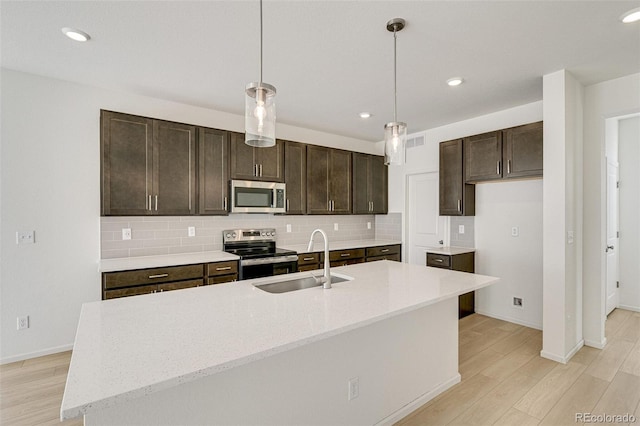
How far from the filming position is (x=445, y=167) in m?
4.30

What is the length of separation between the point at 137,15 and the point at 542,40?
2.87 m

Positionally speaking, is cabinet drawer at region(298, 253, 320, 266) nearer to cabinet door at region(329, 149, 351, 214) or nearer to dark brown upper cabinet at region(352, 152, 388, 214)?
cabinet door at region(329, 149, 351, 214)

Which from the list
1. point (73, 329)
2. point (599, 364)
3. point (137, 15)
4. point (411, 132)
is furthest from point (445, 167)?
point (73, 329)

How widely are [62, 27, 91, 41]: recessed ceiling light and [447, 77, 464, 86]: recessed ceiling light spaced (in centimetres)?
304

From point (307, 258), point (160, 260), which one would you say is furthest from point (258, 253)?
point (160, 260)

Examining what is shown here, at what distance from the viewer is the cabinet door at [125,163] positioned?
9.89 feet

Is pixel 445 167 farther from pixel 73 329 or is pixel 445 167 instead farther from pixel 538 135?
pixel 73 329

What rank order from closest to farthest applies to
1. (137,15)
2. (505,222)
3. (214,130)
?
(137,15), (214,130), (505,222)

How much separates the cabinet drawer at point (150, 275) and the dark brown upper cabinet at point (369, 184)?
268 cm

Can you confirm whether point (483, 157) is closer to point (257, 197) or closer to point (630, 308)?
point (257, 197)

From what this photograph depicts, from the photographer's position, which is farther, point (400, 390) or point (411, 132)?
point (411, 132)

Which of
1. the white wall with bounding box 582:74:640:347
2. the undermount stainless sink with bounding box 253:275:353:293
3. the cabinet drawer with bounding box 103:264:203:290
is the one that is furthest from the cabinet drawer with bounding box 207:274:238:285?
the white wall with bounding box 582:74:640:347

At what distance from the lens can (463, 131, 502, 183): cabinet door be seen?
369 cm

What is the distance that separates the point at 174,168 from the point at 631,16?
3.94 m
